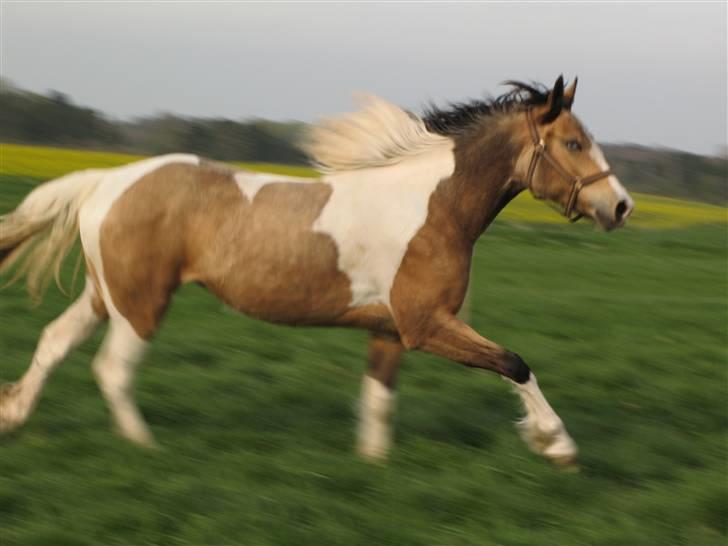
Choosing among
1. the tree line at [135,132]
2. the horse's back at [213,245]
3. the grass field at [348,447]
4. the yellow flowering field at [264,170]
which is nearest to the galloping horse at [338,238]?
the horse's back at [213,245]

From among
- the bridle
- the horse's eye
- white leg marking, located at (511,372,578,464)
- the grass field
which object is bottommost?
the grass field

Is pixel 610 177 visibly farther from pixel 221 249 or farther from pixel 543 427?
pixel 221 249

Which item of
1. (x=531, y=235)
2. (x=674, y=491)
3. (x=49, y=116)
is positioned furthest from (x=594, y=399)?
(x=49, y=116)

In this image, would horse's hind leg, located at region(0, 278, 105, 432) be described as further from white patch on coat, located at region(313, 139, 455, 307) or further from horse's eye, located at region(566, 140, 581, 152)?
horse's eye, located at region(566, 140, 581, 152)

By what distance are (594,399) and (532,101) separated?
2.80m

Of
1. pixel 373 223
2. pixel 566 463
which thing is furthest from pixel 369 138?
pixel 566 463

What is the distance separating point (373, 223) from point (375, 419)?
3.62 feet

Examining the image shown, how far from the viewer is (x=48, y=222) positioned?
20.0 feet

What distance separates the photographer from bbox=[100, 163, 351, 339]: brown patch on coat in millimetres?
5723

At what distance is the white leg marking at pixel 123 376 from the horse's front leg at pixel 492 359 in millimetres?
1456

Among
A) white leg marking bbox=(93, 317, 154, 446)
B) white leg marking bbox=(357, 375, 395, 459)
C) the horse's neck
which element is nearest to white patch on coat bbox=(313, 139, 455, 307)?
the horse's neck

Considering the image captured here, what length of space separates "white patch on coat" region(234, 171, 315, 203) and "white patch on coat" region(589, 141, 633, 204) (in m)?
1.62

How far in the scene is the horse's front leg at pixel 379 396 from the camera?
5.96 meters

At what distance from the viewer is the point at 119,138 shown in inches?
1550
